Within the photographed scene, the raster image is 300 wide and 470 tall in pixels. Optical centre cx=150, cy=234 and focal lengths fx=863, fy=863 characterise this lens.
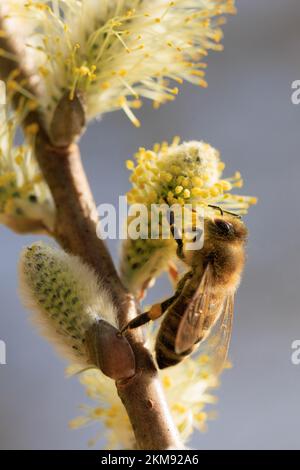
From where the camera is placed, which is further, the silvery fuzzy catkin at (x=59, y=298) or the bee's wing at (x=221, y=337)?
the bee's wing at (x=221, y=337)

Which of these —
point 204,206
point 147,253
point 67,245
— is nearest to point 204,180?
point 204,206

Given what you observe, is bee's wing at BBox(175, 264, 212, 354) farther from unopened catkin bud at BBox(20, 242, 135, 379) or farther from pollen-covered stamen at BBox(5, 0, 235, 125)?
pollen-covered stamen at BBox(5, 0, 235, 125)

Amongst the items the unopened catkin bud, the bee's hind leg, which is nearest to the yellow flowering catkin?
the bee's hind leg

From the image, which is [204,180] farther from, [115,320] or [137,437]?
[137,437]

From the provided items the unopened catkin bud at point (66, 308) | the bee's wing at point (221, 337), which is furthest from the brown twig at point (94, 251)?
the bee's wing at point (221, 337)

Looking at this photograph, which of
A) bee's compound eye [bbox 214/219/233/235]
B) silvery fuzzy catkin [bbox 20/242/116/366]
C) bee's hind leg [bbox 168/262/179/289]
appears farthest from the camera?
bee's hind leg [bbox 168/262/179/289]

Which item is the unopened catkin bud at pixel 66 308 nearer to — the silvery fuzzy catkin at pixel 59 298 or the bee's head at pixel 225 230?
the silvery fuzzy catkin at pixel 59 298
